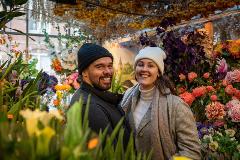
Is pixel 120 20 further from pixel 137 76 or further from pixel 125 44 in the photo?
pixel 137 76

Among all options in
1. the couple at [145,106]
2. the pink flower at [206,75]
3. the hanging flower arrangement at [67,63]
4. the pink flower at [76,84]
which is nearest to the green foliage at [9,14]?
the couple at [145,106]

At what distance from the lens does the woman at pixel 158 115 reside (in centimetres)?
149

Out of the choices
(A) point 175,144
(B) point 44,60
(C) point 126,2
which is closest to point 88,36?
(C) point 126,2

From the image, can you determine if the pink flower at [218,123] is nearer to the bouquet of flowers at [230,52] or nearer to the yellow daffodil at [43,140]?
the bouquet of flowers at [230,52]

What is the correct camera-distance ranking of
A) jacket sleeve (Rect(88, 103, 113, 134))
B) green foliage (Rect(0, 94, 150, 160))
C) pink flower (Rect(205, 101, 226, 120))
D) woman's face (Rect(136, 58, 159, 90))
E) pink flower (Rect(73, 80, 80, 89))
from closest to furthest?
green foliage (Rect(0, 94, 150, 160)) < jacket sleeve (Rect(88, 103, 113, 134)) < woman's face (Rect(136, 58, 159, 90)) < pink flower (Rect(205, 101, 226, 120)) < pink flower (Rect(73, 80, 80, 89))

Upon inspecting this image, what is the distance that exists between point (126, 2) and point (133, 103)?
88.7 inches

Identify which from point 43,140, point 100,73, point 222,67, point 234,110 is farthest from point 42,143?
point 222,67

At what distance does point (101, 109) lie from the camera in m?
1.28

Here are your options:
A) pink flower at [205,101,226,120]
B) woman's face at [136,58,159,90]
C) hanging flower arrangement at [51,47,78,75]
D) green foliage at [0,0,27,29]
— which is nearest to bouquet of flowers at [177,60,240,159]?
pink flower at [205,101,226,120]

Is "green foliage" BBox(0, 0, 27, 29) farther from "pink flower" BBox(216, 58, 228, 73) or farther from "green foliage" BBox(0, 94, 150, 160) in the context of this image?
"pink flower" BBox(216, 58, 228, 73)

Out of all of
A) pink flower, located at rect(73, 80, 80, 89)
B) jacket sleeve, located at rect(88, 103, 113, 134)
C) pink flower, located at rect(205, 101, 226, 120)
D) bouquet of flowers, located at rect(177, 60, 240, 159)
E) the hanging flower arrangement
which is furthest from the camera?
the hanging flower arrangement

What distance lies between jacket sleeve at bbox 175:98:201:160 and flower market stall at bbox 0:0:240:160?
243 mm

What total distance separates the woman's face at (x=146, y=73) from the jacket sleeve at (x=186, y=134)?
0.17 m

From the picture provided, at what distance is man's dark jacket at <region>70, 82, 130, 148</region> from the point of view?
1218 mm
